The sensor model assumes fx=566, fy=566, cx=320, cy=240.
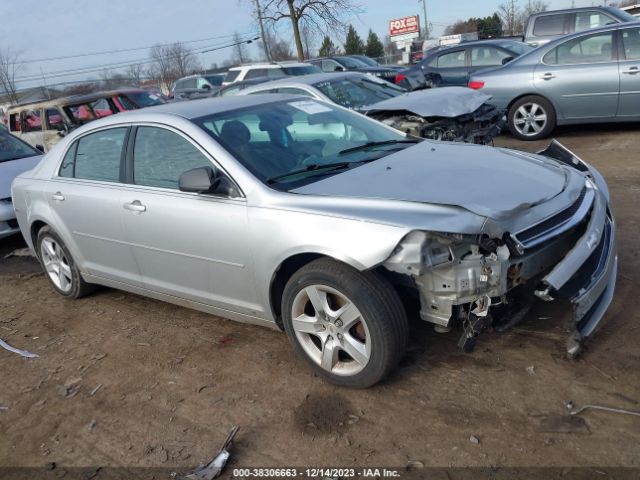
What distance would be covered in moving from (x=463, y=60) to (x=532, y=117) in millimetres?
3734

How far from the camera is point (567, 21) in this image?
39.3ft

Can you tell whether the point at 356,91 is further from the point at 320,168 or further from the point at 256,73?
the point at 256,73

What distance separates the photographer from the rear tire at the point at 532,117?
8.91 metres

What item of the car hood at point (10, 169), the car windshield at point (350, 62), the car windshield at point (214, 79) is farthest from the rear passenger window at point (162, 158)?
the car windshield at point (214, 79)

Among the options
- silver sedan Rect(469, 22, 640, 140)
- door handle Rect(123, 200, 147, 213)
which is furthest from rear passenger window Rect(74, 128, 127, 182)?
silver sedan Rect(469, 22, 640, 140)

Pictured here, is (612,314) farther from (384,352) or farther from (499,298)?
(384,352)

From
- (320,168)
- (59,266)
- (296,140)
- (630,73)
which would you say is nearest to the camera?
(320,168)

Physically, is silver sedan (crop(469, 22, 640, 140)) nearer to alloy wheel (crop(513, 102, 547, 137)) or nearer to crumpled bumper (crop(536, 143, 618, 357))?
alloy wheel (crop(513, 102, 547, 137))

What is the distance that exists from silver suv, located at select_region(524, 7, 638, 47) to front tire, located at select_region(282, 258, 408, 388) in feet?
34.4

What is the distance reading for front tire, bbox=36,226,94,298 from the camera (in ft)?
16.1

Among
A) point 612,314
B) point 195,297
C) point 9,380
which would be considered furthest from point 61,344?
point 612,314

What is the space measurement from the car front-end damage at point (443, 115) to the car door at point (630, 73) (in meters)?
2.16

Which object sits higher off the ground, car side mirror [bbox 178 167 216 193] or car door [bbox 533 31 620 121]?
car side mirror [bbox 178 167 216 193]

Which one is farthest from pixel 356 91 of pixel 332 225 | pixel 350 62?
pixel 350 62
